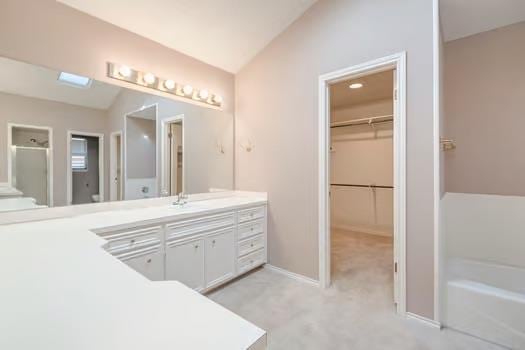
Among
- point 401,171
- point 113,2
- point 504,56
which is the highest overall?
point 113,2

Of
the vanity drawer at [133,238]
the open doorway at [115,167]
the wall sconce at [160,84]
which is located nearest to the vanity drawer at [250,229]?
the vanity drawer at [133,238]

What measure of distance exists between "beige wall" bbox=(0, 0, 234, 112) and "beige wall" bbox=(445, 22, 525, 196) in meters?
2.89

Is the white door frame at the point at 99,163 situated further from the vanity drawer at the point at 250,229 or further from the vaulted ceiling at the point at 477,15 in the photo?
the vaulted ceiling at the point at 477,15

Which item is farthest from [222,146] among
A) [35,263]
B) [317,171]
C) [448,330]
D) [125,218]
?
[448,330]

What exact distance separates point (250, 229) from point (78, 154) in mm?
1691

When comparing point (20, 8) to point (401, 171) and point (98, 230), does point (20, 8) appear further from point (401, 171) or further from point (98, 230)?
point (401, 171)

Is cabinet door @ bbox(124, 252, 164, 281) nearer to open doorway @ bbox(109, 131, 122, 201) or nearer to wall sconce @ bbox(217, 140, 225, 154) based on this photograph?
open doorway @ bbox(109, 131, 122, 201)

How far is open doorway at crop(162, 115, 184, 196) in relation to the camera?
2.60 m

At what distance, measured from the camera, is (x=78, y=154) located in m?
2.03

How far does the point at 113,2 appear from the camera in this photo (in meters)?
1.93

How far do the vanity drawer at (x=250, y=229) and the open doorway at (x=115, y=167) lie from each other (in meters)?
1.16

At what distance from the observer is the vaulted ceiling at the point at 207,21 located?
79.7 inches

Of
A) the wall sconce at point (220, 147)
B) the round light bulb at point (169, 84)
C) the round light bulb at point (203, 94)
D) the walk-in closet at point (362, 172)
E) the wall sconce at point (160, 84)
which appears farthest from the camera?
the walk-in closet at point (362, 172)

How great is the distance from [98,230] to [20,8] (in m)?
1.56
